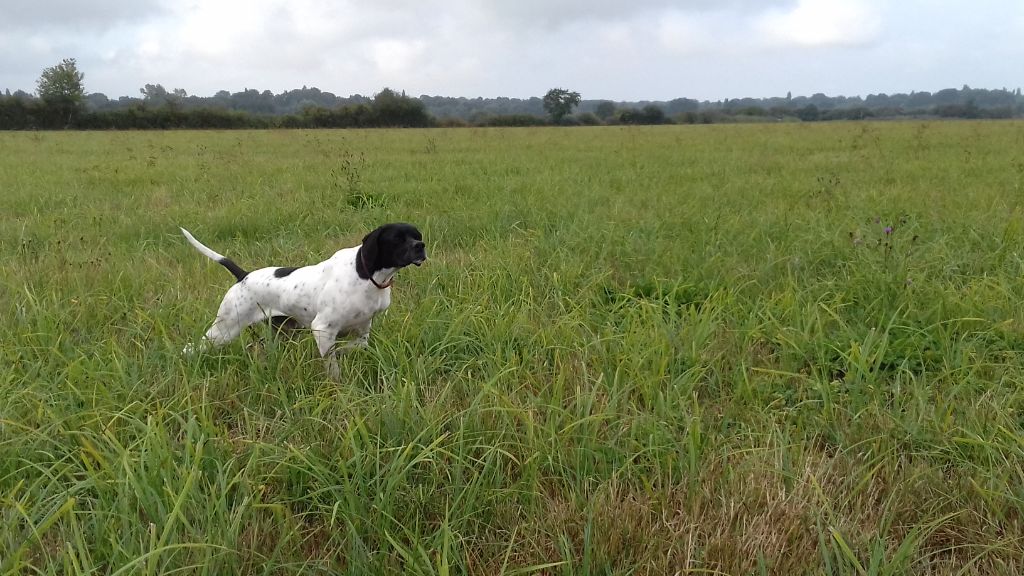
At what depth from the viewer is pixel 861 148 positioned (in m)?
13.7

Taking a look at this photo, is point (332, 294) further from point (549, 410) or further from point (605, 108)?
point (605, 108)

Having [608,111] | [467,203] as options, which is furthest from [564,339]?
[608,111]

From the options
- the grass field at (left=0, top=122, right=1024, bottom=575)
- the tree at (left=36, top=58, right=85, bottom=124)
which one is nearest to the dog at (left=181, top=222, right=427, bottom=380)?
the grass field at (left=0, top=122, right=1024, bottom=575)

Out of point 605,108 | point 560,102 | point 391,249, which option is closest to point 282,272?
point 391,249

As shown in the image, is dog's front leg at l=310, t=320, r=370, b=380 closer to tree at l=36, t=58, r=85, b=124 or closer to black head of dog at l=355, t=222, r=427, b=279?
black head of dog at l=355, t=222, r=427, b=279

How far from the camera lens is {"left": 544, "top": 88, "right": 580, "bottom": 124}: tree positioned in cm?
7031

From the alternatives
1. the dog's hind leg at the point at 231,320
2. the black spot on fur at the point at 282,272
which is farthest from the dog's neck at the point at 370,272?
the dog's hind leg at the point at 231,320

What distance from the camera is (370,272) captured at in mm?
2928

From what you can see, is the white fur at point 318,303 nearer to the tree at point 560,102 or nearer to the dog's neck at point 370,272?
the dog's neck at point 370,272

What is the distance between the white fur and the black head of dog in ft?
0.24

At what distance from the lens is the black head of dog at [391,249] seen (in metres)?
2.86

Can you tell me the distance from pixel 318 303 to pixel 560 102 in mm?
71723

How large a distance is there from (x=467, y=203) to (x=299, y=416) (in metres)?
4.79

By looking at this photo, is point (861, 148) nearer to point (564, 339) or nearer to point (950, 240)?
point (950, 240)
